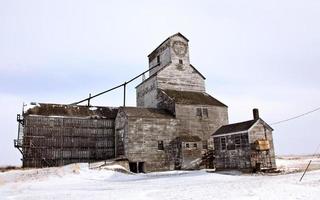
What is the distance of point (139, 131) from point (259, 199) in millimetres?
24073

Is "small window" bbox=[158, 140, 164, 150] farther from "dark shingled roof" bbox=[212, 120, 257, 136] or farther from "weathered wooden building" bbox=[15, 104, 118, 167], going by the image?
"dark shingled roof" bbox=[212, 120, 257, 136]

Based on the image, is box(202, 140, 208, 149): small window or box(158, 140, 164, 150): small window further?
box(202, 140, 208, 149): small window

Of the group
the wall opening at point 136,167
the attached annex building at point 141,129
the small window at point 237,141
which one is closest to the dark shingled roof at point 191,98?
the attached annex building at point 141,129

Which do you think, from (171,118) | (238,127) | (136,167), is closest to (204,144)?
(171,118)

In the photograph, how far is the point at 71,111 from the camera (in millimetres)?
40125

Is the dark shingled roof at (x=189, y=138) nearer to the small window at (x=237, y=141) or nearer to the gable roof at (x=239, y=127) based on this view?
the gable roof at (x=239, y=127)

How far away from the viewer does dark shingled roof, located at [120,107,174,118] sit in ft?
121

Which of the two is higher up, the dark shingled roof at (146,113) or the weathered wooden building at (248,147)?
the dark shingled roof at (146,113)

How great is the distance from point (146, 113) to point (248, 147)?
13.7 metres

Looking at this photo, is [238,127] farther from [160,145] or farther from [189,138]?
[160,145]

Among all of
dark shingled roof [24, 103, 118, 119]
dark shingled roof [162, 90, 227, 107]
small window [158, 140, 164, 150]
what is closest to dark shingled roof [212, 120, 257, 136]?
small window [158, 140, 164, 150]

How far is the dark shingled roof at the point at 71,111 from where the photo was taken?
3807 centimetres

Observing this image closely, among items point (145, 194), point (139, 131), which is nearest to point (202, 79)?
point (139, 131)

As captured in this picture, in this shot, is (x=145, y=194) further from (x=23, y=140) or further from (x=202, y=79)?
(x=202, y=79)
